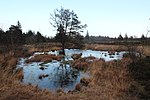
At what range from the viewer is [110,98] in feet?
27.2

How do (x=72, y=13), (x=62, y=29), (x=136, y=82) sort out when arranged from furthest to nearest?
(x=72, y=13) → (x=62, y=29) → (x=136, y=82)

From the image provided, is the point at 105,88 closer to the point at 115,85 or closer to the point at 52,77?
the point at 115,85

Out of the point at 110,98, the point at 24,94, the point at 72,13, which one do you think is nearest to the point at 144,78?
the point at 110,98

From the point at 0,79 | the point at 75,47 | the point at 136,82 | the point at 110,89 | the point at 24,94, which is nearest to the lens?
the point at 24,94

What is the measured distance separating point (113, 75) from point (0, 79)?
5.29m

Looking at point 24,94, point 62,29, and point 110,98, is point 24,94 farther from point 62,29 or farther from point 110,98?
point 62,29

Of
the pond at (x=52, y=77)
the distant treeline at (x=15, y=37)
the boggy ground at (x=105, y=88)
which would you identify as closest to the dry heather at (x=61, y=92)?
the boggy ground at (x=105, y=88)

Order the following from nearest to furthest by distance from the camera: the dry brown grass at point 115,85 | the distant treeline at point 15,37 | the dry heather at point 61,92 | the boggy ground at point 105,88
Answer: the dry heather at point 61,92
the boggy ground at point 105,88
the dry brown grass at point 115,85
the distant treeline at point 15,37

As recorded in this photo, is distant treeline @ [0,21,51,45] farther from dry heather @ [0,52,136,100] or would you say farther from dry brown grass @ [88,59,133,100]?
dry brown grass @ [88,59,133,100]

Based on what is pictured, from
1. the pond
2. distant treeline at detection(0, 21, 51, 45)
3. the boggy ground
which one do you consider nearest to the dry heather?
the boggy ground

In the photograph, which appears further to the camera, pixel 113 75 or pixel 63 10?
pixel 63 10

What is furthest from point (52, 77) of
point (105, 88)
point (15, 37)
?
point (105, 88)

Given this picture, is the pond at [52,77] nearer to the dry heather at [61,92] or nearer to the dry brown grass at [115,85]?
the dry brown grass at [115,85]

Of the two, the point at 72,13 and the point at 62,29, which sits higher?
the point at 72,13
